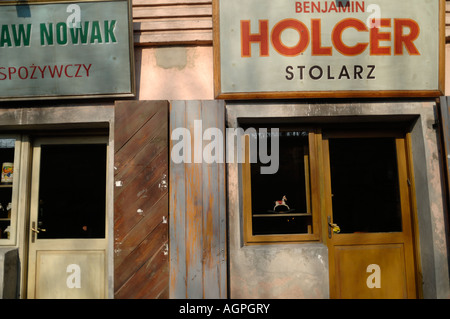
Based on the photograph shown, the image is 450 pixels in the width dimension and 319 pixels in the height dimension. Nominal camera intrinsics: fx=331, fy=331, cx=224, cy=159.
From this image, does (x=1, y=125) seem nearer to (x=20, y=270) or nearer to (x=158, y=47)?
(x=20, y=270)

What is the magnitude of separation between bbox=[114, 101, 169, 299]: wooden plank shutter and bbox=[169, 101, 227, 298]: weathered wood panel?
11cm

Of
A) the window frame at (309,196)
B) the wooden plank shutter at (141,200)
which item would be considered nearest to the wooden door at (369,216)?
the window frame at (309,196)

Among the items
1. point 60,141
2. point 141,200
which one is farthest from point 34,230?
point 141,200

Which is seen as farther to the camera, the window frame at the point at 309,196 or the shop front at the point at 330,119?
the window frame at the point at 309,196

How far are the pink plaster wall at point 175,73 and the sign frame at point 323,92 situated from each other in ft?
0.51

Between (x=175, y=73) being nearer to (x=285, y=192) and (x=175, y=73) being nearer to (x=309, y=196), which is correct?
(x=285, y=192)

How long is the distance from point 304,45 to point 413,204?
225 cm

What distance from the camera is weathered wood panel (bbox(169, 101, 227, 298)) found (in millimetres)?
3482

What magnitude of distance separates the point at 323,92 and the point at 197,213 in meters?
1.96

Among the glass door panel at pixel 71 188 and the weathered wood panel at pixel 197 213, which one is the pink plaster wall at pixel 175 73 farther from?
the glass door panel at pixel 71 188

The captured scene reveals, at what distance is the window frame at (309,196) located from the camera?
12.6 feet

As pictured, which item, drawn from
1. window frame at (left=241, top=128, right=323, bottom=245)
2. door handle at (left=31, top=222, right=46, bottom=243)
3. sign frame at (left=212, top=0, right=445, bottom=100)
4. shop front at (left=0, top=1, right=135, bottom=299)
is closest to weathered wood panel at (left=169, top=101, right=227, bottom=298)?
sign frame at (left=212, top=0, right=445, bottom=100)

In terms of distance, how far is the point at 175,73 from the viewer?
394 cm

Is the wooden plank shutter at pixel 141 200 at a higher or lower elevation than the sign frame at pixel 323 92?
lower
